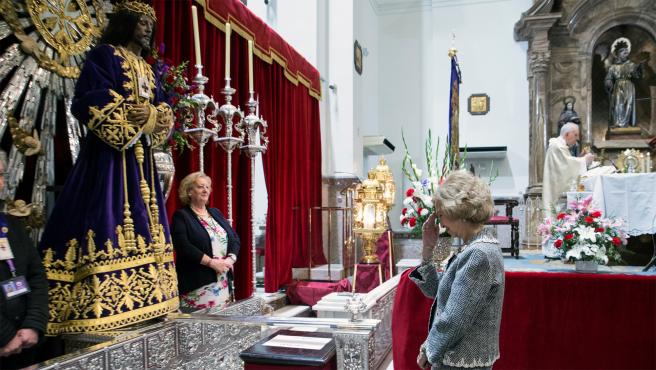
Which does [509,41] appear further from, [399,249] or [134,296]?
[134,296]

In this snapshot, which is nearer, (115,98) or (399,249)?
(115,98)

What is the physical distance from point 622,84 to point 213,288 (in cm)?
976

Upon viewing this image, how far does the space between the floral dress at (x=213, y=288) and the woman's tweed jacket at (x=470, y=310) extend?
1.77m

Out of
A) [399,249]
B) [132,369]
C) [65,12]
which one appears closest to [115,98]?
[65,12]

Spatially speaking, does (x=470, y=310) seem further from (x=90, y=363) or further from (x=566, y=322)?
(x=566, y=322)

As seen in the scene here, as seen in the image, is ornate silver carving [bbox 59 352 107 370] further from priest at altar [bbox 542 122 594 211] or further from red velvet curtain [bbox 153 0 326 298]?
priest at altar [bbox 542 122 594 211]

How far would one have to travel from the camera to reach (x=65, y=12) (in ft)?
9.45

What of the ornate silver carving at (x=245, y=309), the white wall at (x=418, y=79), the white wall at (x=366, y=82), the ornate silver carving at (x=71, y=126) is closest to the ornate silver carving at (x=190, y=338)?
the ornate silver carving at (x=245, y=309)

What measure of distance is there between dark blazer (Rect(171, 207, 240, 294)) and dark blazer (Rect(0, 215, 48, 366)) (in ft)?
3.48

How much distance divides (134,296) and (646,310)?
3.51 meters

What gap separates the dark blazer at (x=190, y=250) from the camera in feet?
10.4

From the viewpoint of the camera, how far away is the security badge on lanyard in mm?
2014

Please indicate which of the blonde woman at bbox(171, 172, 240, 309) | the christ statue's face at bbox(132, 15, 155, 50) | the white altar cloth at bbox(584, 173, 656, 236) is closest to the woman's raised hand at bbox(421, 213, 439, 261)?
the blonde woman at bbox(171, 172, 240, 309)

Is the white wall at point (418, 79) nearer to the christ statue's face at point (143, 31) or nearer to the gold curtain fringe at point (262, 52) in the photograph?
the gold curtain fringe at point (262, 52)
